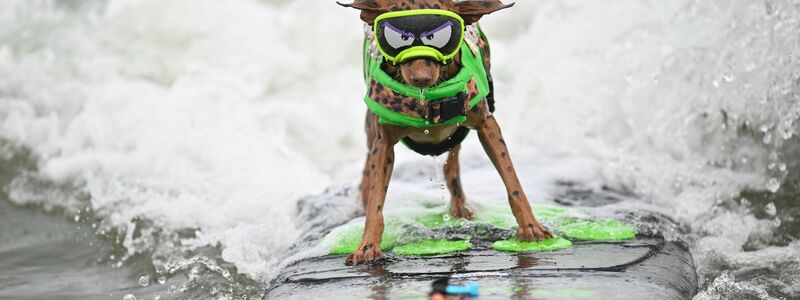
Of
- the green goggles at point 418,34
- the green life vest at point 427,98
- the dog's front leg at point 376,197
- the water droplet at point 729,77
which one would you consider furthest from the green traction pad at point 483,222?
the water droplet at point 729,77

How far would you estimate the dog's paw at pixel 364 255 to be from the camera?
4156 mm

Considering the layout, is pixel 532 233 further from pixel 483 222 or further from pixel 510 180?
pixel 483 222

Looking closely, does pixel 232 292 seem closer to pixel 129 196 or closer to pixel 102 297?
pixel 102 297

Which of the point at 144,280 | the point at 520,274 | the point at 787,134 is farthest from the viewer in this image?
the point at 787,134

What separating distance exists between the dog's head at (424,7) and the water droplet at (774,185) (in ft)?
9.93

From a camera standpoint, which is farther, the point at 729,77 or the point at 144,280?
the point at 729,77

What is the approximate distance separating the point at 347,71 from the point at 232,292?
6.15 meters

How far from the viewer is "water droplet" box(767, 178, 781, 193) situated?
20.3 feet

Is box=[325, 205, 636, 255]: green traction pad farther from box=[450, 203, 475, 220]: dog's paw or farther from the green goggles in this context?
the green goggles

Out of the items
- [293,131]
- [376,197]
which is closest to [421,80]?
[376,197]

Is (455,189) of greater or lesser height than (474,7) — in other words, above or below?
below

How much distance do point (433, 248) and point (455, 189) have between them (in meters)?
0.75

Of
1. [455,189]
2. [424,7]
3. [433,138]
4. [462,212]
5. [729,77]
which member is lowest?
[462,212]

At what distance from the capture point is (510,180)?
4289 millimetres
